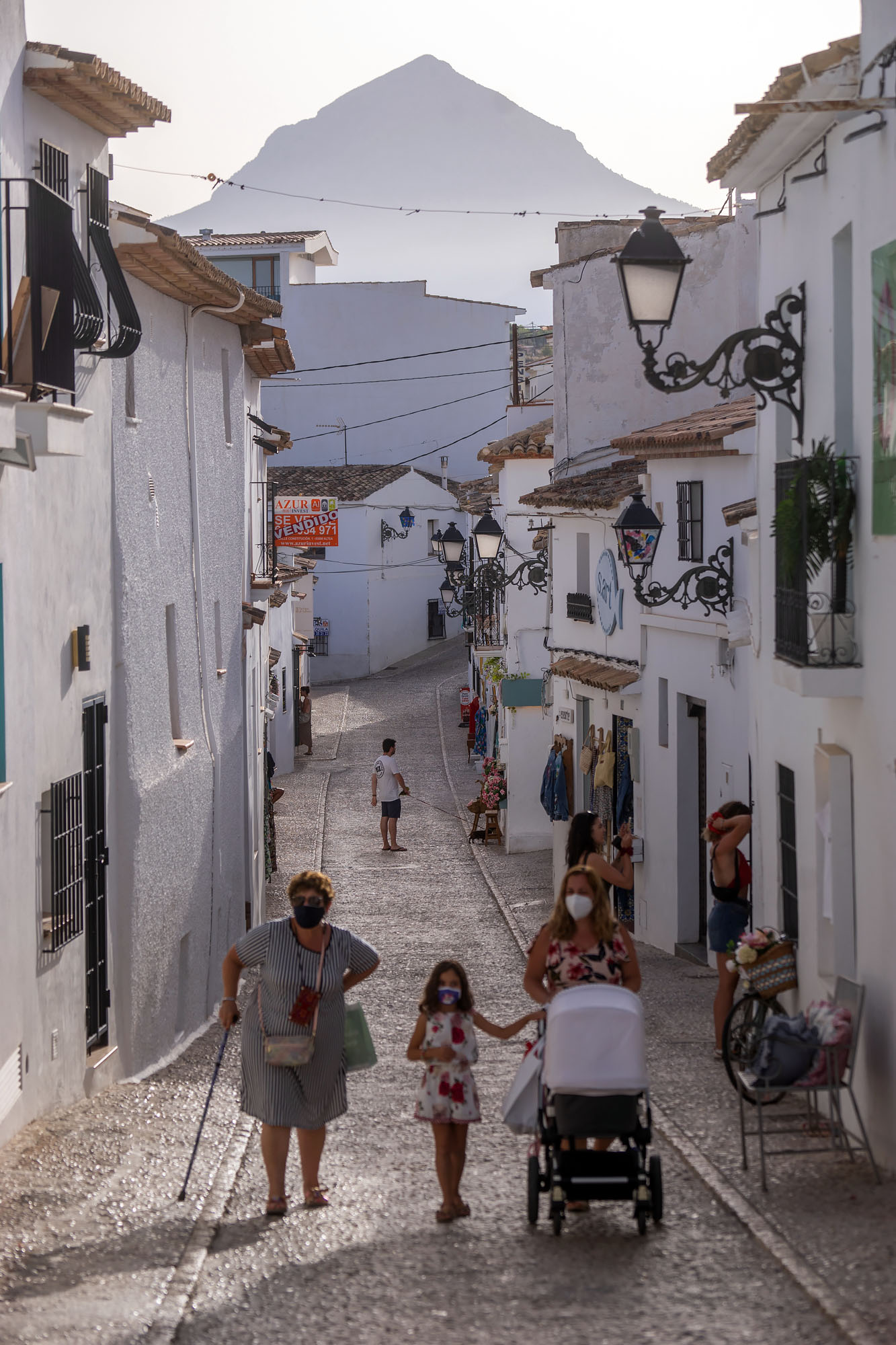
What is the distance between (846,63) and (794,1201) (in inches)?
226

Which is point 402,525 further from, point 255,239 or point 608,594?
Answer: point 608,594

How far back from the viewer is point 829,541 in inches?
330

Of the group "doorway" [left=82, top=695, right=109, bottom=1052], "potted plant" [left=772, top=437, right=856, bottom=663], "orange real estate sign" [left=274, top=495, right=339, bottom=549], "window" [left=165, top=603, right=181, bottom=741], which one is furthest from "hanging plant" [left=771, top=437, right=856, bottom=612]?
"orange real estate sign" [left=274, top=495, right=339, bottom=549]

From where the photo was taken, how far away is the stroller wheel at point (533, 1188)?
690cm

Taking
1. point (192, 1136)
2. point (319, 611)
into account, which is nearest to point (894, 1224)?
point (192, 1136)

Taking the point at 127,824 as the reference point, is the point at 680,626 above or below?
above

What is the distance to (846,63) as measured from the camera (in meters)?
8.38

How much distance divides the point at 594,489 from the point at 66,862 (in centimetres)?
1139

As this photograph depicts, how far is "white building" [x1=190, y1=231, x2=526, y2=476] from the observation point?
185 ft

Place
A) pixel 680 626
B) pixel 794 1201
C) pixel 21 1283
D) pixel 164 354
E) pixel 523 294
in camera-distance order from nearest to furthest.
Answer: pixel 21 1283 → pixel 794 1201 → pixel 164 354 → pixel 680 626 → pixel 523 294

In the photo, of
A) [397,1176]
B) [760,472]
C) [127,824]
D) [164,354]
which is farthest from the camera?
[164,354]

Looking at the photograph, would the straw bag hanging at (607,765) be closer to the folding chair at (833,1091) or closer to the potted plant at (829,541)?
the folding chair at (833,1091)

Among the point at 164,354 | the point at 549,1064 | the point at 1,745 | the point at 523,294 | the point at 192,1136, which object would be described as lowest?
the point at 192,1136

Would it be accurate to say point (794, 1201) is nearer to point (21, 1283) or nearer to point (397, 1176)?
point (397, 1176)
